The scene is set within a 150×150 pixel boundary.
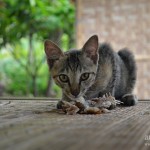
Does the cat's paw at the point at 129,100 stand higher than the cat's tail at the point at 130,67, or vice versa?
the cat's tail at the point at 130,67

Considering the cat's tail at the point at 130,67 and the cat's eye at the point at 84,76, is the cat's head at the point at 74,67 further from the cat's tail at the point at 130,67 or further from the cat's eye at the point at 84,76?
the cat's tail at the point at 130,67

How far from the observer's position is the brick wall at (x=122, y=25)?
6414 mm

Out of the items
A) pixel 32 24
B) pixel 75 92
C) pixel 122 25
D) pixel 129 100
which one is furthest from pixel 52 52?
pixel 32 24

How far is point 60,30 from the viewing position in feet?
32.6

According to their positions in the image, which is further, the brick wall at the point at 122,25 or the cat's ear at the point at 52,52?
the brick wall at the point at 122,25

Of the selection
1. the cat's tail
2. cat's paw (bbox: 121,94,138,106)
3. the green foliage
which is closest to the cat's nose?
cat's paw (bbox: 121,94,138,106)


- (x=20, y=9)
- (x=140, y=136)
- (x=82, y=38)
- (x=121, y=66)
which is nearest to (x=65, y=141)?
(x=140, y=136)

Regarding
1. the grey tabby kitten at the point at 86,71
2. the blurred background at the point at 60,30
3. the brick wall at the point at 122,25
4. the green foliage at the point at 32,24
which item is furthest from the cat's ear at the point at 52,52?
the green foliage at the point at 32,24

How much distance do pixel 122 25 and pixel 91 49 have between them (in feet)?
13.6

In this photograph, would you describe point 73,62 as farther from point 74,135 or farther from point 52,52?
point 74,135

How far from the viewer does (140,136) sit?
4.00 feet

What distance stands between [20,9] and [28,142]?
8362mm

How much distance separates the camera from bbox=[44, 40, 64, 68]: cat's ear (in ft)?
8.17

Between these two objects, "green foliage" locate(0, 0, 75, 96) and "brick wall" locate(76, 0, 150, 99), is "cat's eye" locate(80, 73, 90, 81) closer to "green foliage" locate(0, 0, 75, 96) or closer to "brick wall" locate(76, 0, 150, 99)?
"brick wall" locate(76, 0, 150, 99)
